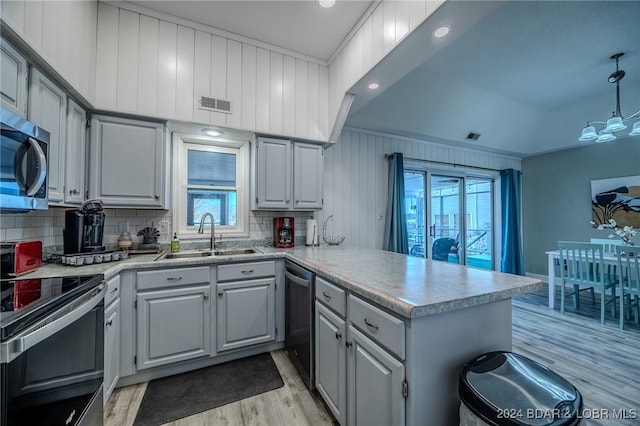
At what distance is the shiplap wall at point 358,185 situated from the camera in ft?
11.6

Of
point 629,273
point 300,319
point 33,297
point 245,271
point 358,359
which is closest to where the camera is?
point 33,297

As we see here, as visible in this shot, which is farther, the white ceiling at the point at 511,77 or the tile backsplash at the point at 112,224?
the white ceiling at the point at 511,77

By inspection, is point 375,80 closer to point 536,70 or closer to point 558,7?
point 558,7

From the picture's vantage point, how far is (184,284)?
2.07 m

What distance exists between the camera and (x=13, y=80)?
134cm

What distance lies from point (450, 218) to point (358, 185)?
7.67ft

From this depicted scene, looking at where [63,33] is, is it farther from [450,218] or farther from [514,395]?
[450,218]

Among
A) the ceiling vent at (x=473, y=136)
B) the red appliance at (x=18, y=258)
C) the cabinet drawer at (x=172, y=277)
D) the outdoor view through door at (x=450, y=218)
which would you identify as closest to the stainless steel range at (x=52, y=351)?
the red appliance at (x=18, y=258)

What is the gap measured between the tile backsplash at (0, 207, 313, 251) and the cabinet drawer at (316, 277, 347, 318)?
1456 millimetres

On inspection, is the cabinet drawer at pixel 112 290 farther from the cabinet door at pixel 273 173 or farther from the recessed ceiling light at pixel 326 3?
the recessed ceiling light at pixel 326 3

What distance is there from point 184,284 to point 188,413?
2.89 ft

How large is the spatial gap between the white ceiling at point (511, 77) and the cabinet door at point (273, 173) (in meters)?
1.02

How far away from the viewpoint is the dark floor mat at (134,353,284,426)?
5.55ft

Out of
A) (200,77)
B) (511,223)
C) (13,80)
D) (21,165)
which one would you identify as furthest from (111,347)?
(511,223)
